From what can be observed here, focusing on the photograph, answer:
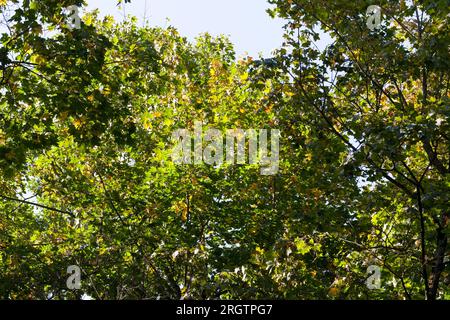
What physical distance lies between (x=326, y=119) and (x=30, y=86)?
5056 mm

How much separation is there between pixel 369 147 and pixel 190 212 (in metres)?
8.02

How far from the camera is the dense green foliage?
968 centimetres

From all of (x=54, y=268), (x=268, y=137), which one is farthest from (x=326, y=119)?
(x=54, y=268)

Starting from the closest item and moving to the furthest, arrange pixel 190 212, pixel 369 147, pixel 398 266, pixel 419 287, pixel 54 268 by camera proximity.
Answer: pixel 369 147
pixel 398 266
pixel 419 287
pixel 190 212
pixel 54 268

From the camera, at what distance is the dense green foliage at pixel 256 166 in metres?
9.68

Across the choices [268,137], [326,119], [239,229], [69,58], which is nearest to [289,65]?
[326,119]

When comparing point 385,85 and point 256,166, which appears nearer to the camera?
point 385,85

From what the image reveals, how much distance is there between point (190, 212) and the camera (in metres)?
16.0

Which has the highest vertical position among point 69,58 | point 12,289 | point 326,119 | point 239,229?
point 69,58

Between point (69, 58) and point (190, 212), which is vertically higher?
point (69, 58)

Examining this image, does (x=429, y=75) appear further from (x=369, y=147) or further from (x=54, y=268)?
(x=54, y=268)

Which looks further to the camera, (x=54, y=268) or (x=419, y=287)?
(x=54, y=268)

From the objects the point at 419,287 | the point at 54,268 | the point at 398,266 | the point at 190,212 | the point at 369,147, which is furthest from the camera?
the point at 54,268

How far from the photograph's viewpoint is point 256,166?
16.4 meters
